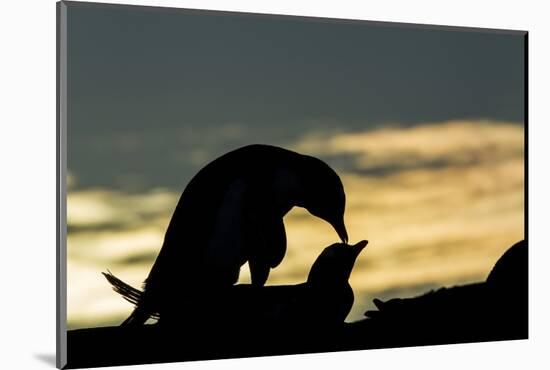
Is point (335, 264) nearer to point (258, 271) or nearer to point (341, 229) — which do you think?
point (341, 229)

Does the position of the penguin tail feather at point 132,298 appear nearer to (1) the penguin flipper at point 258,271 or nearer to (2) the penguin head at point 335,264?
(1) the penguin flipper at point 258,271

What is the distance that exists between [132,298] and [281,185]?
1119 millimetres

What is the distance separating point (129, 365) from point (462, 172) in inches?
95.7

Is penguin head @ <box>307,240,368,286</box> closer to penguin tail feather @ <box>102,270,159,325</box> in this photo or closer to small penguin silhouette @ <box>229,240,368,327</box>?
small penguin silhouette @ <box>229,240,368,327</box>

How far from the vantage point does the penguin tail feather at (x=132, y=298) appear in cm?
646

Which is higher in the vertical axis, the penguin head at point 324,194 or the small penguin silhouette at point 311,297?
the penguin head at point 324,194

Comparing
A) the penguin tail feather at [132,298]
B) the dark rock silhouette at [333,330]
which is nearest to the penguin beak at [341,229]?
the dark rock silhouette at [333,330]

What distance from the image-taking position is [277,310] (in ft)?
22.4

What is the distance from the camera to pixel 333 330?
23.0 ft

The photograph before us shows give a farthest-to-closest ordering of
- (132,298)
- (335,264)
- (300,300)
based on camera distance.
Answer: (335,264) → (300,300) → (132,298)

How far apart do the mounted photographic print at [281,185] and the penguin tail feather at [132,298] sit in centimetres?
1

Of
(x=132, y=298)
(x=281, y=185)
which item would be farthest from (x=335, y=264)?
(x=132, y=298)

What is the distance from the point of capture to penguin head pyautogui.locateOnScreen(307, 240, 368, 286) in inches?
273

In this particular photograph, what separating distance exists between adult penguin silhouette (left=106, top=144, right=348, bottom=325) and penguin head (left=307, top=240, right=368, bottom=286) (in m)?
0.09
